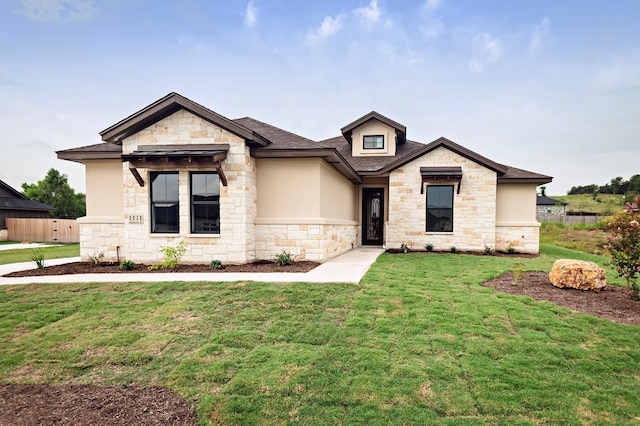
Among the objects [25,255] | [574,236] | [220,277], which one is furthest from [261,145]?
[574,236]

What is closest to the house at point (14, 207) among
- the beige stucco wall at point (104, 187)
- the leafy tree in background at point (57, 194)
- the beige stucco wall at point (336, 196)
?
the leafy tree in background at point (57, 194)

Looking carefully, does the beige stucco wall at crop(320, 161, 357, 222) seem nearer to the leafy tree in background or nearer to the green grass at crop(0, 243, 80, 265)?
the green grass at crop(0, 243, 80, 265)

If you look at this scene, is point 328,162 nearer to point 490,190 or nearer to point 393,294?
point 393,294

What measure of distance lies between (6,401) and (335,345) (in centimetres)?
336

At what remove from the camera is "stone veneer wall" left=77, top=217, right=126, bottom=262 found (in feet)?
34.7

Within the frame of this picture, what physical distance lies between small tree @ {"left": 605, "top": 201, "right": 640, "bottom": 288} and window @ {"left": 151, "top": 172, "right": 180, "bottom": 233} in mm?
10281

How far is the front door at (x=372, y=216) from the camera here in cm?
1627

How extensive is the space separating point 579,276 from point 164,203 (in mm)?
10362

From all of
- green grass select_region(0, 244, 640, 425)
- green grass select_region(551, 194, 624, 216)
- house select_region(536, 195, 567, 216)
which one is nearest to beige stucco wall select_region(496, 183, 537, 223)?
green grass select_region(0, 244, 640, 425)

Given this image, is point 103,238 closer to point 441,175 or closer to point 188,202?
point 188,202

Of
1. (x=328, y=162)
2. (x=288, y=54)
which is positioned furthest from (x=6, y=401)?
(x=288, y=54)

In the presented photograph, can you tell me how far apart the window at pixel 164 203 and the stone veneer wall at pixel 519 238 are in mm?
12391

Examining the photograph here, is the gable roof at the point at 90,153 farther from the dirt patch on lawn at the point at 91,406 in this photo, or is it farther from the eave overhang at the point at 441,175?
the eave overhang at the point at 441,175

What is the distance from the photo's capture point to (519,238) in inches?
552
